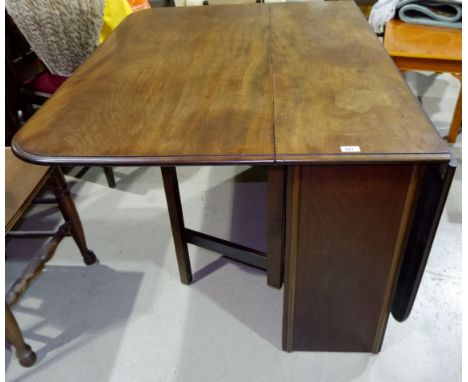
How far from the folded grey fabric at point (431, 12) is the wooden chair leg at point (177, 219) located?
5.65 ft

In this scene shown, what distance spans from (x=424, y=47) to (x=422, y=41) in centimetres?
9

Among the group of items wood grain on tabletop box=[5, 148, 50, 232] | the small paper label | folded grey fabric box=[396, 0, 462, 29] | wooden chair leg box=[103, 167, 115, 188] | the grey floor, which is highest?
the small paper label

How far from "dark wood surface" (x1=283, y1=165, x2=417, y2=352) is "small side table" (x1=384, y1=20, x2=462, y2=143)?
120cm

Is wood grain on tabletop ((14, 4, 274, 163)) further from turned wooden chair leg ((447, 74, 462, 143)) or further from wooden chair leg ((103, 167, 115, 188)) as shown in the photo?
turned wooden chair leg ((447, 74, 462, 143))

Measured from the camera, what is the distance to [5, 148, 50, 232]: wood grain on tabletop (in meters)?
1.25

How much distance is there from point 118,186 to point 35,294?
2.44 ft

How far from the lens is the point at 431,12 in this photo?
7.17ft

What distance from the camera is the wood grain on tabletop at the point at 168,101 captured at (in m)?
0.91

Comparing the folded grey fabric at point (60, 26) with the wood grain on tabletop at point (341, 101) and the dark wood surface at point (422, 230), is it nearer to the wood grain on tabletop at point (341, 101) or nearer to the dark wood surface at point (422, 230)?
the wood grain on tabletop at point (341, 101)

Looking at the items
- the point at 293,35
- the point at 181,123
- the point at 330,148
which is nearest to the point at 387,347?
the point at 330,148

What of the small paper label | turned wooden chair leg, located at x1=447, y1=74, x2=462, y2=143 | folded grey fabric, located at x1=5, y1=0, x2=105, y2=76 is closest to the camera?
the small paper label

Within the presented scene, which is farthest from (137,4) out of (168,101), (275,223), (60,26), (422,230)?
(422,230)

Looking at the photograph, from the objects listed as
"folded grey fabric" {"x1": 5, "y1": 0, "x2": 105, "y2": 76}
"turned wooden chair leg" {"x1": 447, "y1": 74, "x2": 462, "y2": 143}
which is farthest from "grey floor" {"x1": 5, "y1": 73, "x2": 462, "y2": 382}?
"folded grey fabric" {"x1": 5, "y1": 0, "x2": 105, "y2": 76}

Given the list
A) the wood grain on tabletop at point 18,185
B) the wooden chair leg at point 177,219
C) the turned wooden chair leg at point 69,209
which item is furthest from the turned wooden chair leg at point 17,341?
the wooden chair leg at point 177,219
